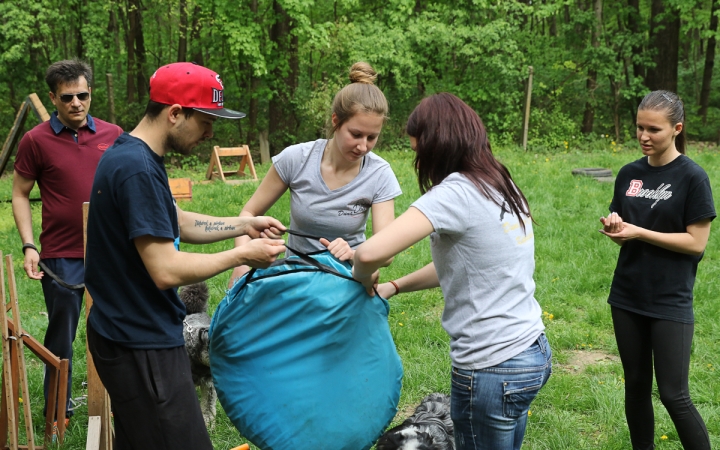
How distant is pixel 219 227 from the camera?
123 inches

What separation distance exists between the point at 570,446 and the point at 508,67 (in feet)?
52.7

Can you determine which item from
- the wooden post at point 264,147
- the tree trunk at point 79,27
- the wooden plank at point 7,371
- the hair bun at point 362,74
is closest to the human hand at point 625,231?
the hair bun at point 362,74

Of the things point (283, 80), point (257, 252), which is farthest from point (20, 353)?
point (283, 80)

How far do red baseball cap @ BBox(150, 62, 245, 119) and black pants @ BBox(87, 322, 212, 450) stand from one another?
885 millimetres

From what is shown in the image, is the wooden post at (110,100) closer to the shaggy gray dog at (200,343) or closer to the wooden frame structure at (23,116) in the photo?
the wooden frame structure at (23,116)

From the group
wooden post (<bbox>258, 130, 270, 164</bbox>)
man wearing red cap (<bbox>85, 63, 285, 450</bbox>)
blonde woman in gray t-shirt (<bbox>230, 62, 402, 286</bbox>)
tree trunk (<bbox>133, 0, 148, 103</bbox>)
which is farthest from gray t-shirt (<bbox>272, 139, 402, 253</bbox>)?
tree trunk (<bbox>133, 0, 148, 103</bbox>)

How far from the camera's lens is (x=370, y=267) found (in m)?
2.46

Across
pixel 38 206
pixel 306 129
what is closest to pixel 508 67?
pixel 306 129

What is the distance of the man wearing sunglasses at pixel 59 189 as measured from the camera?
13.9 ft

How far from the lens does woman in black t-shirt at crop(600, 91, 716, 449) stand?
342 cm

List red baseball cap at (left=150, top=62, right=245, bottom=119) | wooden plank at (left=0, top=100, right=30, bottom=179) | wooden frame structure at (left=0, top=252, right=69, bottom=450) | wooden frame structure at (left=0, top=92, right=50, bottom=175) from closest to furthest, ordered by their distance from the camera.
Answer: red baseball cap at (left=150, top=62, right=245, bottom=119)
wooden frame structure at (left=0, top=252, right=69, bottom=450)
wooden frame structure at (left=0, top=92, right=50, bottom=175)
wooden plank at (left=0, top=100, right=30, bottom=179)

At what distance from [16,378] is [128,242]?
173 centimetres

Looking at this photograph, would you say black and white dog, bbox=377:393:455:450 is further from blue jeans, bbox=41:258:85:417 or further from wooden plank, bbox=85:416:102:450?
blue jeans, bbox=41:258:85:417

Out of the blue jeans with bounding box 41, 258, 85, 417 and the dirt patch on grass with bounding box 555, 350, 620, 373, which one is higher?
the blue jeans with bounding box 41, 258, 85, 417
